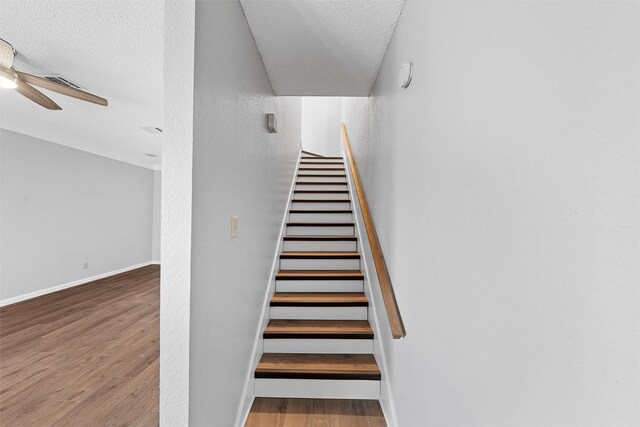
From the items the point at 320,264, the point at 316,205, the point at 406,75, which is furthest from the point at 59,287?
the point at 406,75

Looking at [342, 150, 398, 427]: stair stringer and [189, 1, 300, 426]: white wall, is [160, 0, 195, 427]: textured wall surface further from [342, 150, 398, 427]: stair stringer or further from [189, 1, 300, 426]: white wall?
[342, 150, 398, 427]: stair stringer

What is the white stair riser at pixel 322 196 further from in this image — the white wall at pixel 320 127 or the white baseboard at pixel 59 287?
the white baseboard at pixel 59 287

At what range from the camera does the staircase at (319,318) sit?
2.01m

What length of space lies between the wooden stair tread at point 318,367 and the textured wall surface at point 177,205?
103 cm

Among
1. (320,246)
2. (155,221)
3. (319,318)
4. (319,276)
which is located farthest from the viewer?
(155,221)

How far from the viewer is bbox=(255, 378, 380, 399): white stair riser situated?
6.59 feet

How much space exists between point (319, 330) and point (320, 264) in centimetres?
78

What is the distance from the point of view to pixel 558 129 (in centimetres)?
54

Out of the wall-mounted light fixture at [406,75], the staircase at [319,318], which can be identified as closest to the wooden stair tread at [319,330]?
the staircase at [319,318]

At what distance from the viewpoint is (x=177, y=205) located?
1.04 meters

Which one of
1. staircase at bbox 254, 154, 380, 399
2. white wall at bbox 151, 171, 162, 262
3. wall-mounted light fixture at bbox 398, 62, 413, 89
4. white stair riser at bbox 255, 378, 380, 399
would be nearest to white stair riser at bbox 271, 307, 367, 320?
staircase at bbox 254, 154, 380, 399

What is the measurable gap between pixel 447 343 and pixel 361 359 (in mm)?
1321

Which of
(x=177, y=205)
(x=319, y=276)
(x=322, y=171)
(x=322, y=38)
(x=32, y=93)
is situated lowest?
(x=319, y=276)

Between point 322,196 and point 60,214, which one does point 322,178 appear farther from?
point 60,214
